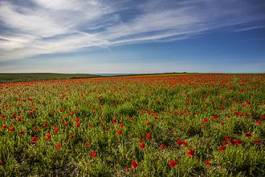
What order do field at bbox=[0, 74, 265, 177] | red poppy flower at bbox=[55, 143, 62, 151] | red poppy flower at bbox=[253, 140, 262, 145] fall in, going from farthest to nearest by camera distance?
red poppy flower at bbox=[253, 140, 262, 145] → red poppy flower at bbox=[55, 143, 62, 151] → field at bbox=[0, 74, 265, 177]

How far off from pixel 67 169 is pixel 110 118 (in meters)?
2.38

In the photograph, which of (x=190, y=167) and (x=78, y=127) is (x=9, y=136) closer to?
(x=78, y=127)

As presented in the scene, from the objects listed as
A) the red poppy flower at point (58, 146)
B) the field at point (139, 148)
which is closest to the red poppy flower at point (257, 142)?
the field at point (139, 148)

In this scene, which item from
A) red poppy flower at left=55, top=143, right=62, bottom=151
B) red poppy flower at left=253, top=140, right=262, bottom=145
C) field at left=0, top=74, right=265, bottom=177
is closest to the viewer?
field at left=0, top=74, right=265, bottom=177

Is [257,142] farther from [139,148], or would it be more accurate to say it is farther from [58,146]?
[58,146]

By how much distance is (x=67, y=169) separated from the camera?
115 inches

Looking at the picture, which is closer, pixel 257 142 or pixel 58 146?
pixel 58 146

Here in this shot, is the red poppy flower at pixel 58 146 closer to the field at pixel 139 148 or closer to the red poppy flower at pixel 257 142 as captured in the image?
the field at pixel 139 148

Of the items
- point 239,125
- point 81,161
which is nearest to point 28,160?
point 81,161

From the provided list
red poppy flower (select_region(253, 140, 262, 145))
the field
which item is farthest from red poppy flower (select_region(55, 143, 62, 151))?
red poppy flower (select_region(253, 140, 262, 145))

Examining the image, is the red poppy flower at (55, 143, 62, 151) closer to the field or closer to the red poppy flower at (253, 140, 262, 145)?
the field

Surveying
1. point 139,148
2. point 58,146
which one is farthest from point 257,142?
point 58,146

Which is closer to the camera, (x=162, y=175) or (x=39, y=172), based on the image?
(x=162, y=175)

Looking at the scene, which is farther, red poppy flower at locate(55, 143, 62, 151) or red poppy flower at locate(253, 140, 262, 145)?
red poppy flower at locate(253, 140, 262, 145)
